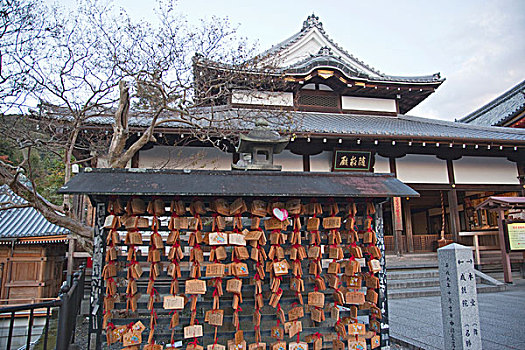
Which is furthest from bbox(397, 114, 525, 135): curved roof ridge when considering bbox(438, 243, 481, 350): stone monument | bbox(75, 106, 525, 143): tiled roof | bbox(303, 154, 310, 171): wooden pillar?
bbox(438, 243, 481, 350): stone monument

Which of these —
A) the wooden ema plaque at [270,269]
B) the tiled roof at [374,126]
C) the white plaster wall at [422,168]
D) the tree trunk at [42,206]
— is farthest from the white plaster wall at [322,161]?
the tree trunk at [42,206]

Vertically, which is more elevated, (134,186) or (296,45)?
(296,45)

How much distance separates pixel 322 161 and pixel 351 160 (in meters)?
0.96

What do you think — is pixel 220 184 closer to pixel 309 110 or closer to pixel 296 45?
pixel 309 110

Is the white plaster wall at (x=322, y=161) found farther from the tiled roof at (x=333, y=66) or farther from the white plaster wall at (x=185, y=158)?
the tiled roof at (x=333, y=66)

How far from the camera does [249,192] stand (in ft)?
12.6

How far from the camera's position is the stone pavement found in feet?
16.4

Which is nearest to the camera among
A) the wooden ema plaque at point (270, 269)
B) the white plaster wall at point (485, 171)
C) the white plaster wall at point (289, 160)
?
the wooden ema plaque at point (270, 269)

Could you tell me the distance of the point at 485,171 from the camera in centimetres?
1212

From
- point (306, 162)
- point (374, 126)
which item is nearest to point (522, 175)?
point (374, 126)

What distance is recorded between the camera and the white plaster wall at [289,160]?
11.0 metres

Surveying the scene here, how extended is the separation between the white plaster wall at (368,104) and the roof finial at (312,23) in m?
5.20

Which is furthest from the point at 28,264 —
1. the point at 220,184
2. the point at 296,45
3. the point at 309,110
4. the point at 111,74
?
the point at 296,45

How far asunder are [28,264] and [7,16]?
11568 millimetres
